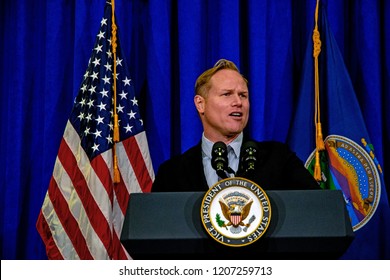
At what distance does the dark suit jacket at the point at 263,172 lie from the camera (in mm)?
2160

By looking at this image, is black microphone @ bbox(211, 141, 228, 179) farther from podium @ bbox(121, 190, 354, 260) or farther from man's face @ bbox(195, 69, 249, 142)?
man's face @ bbox(195, 69, 249, 142)

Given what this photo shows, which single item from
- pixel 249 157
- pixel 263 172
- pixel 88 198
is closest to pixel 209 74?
pixel 263 172

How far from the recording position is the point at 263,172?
85.5 inches

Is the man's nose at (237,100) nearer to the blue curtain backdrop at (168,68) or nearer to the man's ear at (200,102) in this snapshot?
the man's ear at (200,102)

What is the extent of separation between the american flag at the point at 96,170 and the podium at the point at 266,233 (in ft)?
5.23

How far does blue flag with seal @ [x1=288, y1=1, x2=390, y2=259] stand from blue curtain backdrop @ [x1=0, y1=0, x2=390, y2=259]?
127 mm

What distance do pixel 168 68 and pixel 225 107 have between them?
1.16 meters

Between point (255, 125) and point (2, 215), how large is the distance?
1474mm

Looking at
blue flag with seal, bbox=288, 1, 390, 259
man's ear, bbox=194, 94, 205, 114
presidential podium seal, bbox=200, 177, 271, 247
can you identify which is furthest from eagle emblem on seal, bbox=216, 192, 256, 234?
blue flag with seal, bbox=288, 1, 390, 259

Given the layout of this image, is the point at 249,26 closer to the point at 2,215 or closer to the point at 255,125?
the point at 255,125

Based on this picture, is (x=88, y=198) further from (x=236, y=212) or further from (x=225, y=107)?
(x=236, y=212)

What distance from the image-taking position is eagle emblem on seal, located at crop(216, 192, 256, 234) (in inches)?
61.7

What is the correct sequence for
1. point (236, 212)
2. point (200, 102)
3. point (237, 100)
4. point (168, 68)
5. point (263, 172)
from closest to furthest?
point (236, 212) → point (263, 172) → point (237, 100) → point (200, 102) → point (168, 68)

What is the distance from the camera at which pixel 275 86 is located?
11.3ft
